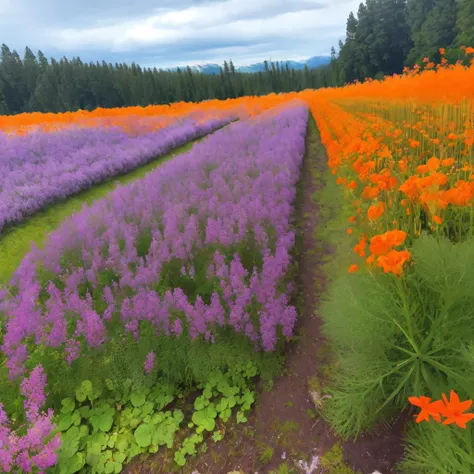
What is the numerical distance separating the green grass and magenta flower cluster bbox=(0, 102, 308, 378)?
0.81 m

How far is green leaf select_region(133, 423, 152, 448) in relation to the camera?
112 inches

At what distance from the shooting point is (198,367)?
3.21 meters

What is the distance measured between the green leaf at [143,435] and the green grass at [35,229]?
124 inches

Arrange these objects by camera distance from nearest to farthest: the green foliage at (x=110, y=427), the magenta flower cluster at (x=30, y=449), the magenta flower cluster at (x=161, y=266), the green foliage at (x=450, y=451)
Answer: the green foliage at (x=450, y=451), the magenta flower cluster at (x=30, y=449), the green foliage at (x=110, y=427), the magenta flower cluster at (x=161, y=266)

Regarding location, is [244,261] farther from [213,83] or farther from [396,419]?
[213,83]

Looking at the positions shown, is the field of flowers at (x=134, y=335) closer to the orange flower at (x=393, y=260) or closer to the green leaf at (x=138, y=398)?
the green leaf at (x=138, y=398)

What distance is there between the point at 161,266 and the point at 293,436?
239cm

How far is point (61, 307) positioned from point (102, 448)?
1.50 meters

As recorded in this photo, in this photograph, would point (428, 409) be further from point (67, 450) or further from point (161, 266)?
point (161, 266)

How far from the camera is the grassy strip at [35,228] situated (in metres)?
5.56

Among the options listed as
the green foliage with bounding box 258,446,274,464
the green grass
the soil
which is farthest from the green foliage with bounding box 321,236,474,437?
the green grass

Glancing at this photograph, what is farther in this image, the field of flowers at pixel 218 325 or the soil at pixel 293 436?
the soil at pixel 293 436

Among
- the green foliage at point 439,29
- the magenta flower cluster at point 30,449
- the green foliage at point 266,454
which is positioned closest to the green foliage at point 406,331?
the green foliage at point 266,454

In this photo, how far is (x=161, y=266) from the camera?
4.22 meters
